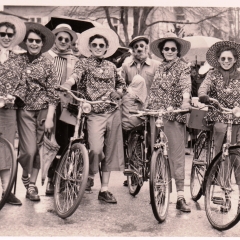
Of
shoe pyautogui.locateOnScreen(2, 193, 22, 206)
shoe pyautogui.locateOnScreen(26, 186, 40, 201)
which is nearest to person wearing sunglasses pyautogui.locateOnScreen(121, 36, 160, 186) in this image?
shoe pyautogui.locateOnScreen(26, 186, 40, 201)

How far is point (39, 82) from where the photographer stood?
194 inches

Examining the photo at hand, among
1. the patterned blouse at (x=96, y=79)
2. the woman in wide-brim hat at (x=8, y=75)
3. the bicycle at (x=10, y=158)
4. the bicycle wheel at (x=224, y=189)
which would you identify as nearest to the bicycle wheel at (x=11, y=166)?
the bicycle at (x=10, y=158)

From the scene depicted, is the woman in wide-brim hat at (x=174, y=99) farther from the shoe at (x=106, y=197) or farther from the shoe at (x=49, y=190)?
the shoe at (x=49, y=190)

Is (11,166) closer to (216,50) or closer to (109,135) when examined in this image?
(109,135)

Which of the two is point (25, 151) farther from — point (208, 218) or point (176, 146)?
point (208, 218)

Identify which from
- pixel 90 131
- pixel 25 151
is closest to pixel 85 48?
pixel 90 131

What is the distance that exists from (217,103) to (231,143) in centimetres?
53

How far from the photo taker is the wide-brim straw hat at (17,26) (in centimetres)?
477

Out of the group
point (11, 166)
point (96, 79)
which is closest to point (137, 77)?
point (96, 79)

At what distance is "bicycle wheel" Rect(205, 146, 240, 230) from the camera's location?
423cm

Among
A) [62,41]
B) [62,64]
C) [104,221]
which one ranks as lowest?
[104,221]

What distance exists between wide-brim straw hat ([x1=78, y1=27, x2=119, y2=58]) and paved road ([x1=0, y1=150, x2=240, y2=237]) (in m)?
1.68

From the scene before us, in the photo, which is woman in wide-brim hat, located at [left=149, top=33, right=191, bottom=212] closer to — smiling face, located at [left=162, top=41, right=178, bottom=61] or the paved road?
smiling face, located at [left=162, top=41, right=178, bottom=61]

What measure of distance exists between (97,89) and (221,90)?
131 cm
